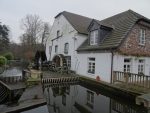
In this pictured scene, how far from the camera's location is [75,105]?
29.3 feet

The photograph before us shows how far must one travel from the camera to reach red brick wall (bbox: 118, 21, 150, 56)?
40.4 ft

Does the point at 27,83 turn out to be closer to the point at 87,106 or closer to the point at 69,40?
the point at 87,106

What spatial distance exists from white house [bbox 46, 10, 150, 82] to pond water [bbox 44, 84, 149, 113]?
229 cm

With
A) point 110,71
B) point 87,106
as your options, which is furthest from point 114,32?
point 87,106

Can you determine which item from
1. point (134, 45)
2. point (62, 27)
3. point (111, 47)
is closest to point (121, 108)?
point (111, 47)

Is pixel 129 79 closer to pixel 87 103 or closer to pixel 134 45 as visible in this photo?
pixel 134 45

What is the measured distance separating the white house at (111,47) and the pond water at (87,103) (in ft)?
7.51

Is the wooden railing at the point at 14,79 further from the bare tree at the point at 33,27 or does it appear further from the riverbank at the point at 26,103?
the bare tree at the point at 33,27

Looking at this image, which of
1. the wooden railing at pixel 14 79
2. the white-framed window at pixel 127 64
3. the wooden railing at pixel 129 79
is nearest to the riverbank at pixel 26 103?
the wooden railing at pixel 14 79

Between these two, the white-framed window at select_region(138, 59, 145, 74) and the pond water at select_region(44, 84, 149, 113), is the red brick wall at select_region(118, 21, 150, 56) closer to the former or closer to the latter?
the white-framed window at select_region(138, 59, 145, 74)

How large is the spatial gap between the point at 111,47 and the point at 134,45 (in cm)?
251

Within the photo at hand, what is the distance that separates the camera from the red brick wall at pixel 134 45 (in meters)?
12.3

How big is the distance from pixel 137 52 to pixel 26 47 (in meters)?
29.0

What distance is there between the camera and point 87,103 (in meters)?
9.31
